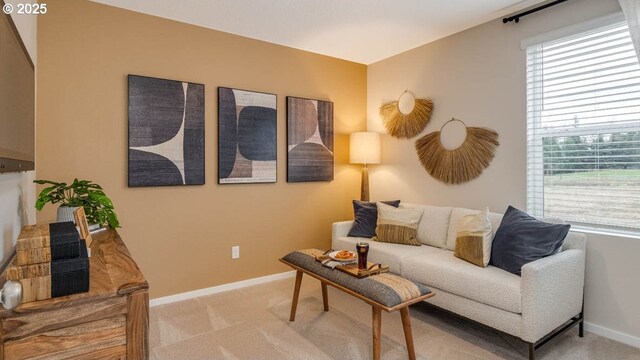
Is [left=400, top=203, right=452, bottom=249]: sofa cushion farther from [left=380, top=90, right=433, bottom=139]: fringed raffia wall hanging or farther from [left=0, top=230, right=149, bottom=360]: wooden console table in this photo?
[left=0, top=230, right=149, bottom=360]: wooden console table

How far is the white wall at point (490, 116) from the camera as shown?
2443 mm

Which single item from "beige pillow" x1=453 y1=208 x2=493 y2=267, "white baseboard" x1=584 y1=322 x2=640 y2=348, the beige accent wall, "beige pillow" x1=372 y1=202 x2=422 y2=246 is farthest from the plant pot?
"white baseboard" x1=584 y1=322 x2=640 y2=348

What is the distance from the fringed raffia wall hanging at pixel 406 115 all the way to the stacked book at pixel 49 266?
3.31 m

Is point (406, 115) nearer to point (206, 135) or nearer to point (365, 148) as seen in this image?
point (365, 148)

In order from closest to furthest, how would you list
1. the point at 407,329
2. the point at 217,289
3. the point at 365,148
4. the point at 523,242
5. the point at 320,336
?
the point at 407,329 < the point at 523,242 < the point at 320,336 < the point at 217,289 < the point at 365,148

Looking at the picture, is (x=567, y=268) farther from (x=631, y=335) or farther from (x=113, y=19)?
(x=113, y=19)

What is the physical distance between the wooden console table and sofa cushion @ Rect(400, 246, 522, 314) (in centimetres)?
202

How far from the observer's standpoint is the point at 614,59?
2.47 meters

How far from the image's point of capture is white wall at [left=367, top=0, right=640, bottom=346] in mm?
2443

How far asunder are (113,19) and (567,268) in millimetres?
3860

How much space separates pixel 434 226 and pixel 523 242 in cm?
93

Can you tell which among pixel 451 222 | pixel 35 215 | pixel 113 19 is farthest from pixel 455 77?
pixel 35 215

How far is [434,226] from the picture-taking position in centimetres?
327

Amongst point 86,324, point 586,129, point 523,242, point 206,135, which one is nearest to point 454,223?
point 523,242
